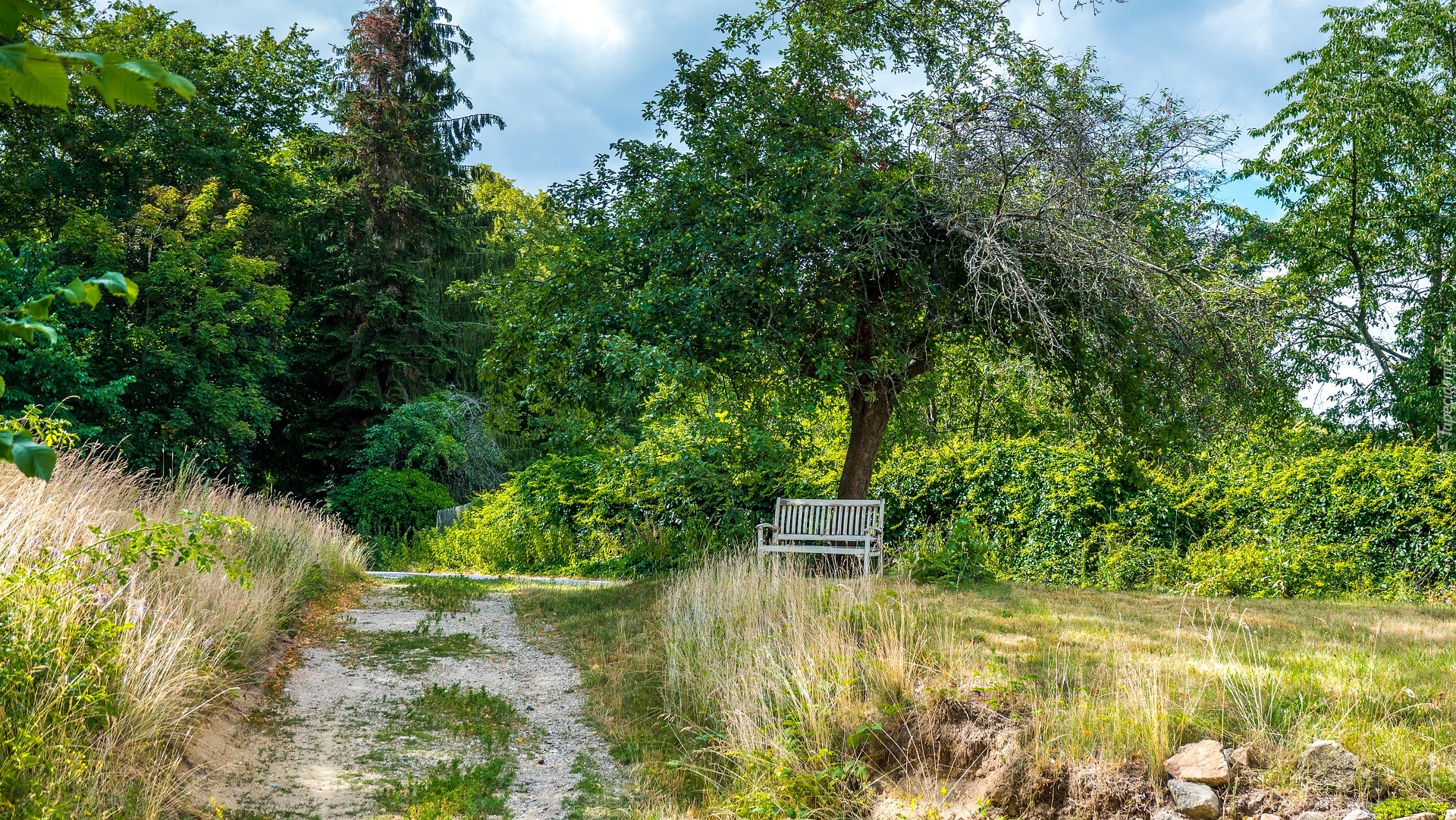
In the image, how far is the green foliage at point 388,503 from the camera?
19.4 metres

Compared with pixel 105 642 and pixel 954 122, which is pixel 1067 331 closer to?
pixel 954 122

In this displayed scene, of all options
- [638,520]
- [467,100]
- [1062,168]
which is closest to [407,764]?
[1062,168]

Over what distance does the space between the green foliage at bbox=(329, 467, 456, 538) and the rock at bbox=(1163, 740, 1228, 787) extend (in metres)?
17.3

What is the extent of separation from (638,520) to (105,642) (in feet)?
32.0

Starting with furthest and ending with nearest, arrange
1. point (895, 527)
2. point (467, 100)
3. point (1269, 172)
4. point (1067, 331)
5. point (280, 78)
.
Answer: point (467, 100)
point (280, 78)
point (1269, 172)
point (895, 527)
point (1067, 331)

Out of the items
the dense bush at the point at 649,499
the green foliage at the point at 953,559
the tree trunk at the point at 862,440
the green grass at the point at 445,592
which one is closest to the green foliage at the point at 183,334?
the dense bush at the point at 649,499

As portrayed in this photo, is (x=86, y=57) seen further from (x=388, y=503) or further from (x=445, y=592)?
(x=388, y=503)

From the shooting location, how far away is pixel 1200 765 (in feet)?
11.8

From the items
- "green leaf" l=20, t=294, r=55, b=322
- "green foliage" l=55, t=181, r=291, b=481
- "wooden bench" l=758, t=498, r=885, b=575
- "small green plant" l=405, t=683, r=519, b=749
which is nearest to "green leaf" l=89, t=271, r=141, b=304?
"green leaf" l=20, t=294, r=55, b=322

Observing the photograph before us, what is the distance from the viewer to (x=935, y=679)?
14.7ft

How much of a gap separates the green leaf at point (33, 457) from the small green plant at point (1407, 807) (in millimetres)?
3983

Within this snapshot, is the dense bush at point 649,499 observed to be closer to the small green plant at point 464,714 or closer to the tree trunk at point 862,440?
the tree trunk at point 862,440

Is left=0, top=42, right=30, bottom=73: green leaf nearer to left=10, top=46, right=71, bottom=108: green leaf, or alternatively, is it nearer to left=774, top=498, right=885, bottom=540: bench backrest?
left=10, top=46, right=71, bottom=108: green leaf

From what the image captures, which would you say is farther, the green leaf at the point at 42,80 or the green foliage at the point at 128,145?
the green foliage at the point at 128,145
